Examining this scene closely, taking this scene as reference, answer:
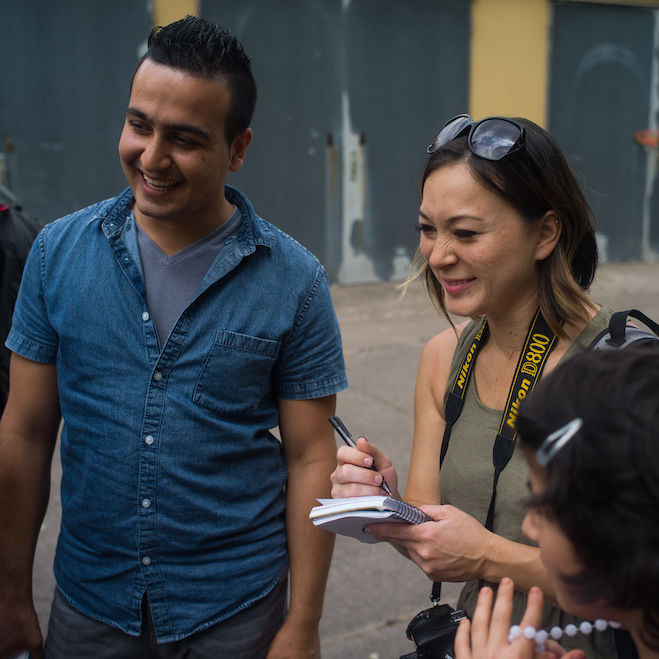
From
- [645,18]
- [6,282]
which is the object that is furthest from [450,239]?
[645,18]

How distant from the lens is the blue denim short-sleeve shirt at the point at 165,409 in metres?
1.97

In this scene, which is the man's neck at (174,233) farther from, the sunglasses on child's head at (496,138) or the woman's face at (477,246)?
the sunglasses on child's head at (496,138)

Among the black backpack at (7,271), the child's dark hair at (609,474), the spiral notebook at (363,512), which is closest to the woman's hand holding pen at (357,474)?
the spiral notebook at (363,512)

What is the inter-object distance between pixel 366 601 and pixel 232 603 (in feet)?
5.87

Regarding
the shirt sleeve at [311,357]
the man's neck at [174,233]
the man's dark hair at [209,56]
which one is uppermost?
the man's dark hair at [209,56]

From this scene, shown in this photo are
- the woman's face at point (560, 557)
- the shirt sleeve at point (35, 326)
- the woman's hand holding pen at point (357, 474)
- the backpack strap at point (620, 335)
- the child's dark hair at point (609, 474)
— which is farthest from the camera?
the shirt sleeve at point (35, 326)

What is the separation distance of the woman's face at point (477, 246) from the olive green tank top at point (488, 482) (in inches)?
7.1

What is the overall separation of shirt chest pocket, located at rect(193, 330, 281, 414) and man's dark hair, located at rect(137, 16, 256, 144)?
1.75 feet

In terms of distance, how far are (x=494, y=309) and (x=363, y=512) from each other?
1.94 ft

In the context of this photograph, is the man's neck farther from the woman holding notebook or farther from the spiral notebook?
the spiral notebook

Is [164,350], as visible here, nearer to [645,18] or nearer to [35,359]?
[35,359]

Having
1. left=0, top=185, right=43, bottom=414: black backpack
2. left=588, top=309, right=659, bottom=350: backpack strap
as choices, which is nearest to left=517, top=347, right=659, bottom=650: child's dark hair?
left=588, top=309, right=659, bottom=350: backpack strap

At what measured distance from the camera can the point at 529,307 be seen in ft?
6.16

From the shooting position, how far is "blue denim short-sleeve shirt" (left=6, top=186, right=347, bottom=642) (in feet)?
6.47
